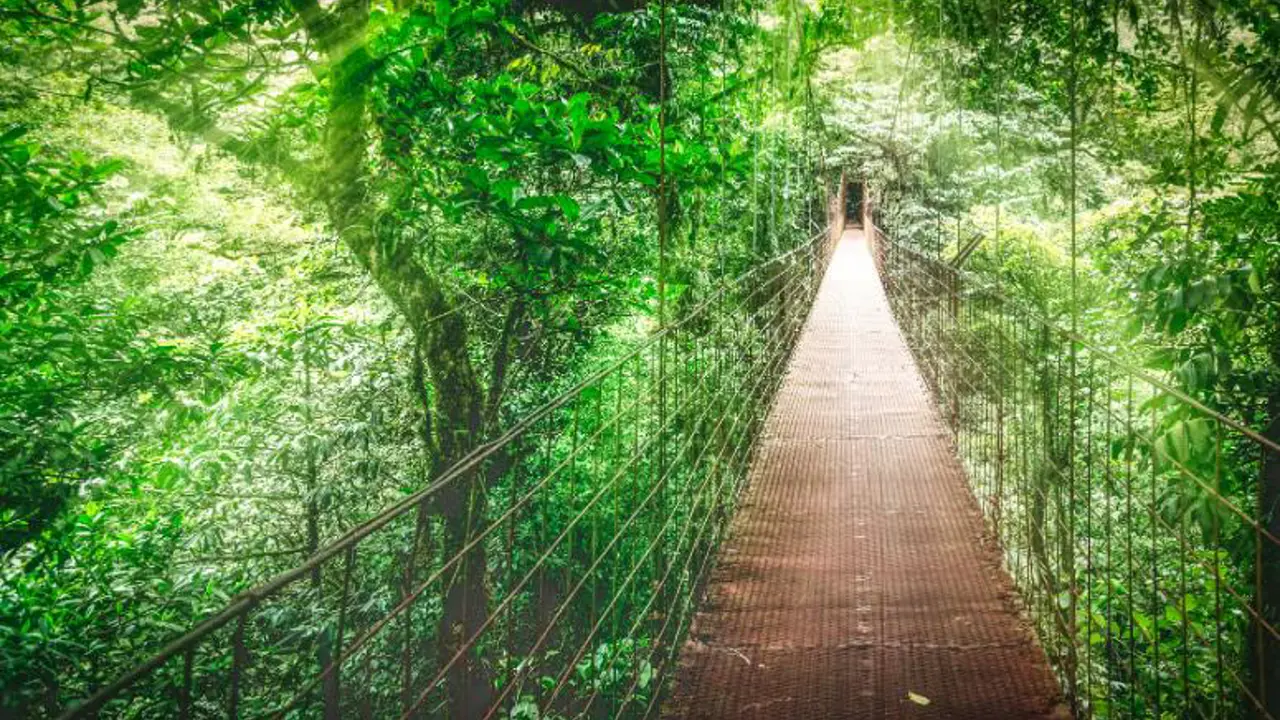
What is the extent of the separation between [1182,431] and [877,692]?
1.07 metres

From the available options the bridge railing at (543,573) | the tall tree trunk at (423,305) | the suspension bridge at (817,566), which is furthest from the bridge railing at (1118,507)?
the tall tree trunk at (423,305)

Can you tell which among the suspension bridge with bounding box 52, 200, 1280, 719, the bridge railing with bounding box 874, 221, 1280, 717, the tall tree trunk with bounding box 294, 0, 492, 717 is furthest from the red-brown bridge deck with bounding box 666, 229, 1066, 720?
the tall tree trunk with bounding box 294, 0, 492, 717

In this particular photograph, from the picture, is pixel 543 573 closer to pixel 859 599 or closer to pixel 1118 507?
pixel 859 599

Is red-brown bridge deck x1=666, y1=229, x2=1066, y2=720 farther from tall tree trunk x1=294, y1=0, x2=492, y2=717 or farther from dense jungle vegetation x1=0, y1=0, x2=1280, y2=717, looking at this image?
tall tree trunk x1=294, y1=0, x2=492, y2=717

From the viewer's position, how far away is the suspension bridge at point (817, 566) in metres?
1.16

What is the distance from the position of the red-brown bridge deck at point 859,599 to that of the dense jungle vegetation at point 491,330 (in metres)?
0.13

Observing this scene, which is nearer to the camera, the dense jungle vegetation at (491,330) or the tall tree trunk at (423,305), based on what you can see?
the dense jungle vegetation at (491,330)

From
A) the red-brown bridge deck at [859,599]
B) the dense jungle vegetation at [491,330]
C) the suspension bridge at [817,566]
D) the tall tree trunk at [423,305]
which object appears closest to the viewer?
the suspension bridge at [817,566]

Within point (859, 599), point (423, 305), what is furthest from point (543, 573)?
point (423, 305)

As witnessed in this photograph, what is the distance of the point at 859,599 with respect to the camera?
2.09m

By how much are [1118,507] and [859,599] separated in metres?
0.86

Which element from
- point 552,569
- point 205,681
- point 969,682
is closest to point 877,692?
point 969,682

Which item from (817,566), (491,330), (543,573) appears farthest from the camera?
(491,330)

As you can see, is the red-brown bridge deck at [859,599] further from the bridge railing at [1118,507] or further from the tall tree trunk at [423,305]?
the tall tree trunk at [423,305]
